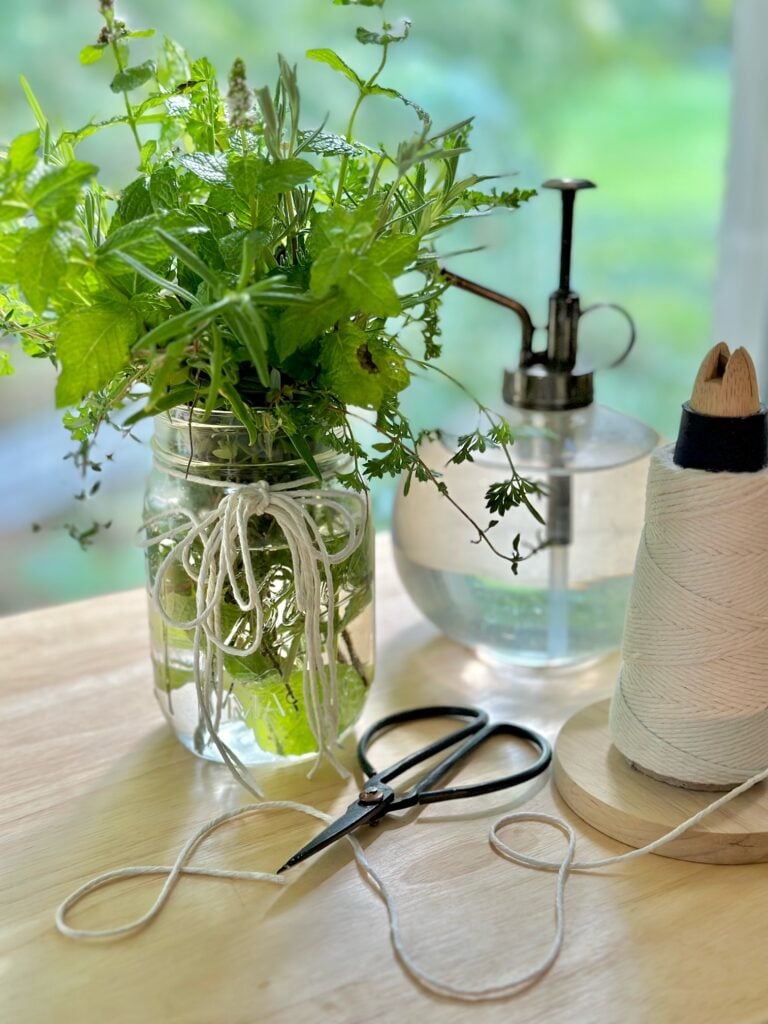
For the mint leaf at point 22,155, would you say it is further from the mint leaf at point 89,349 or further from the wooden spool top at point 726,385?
the wooden spool top at point 726,385

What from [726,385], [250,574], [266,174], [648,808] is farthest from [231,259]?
[648,808]

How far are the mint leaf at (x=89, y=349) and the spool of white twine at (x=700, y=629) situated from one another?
298 mm

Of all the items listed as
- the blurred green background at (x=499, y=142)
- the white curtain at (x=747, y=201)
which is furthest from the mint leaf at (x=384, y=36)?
the white curtain at (x=747, y=201)

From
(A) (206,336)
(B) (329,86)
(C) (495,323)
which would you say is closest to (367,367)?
(A) (206,336)

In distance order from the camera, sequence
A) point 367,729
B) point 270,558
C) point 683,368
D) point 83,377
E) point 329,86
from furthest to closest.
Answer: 1. point 683,368
2. point 329,86
3. point 367,729
4. point 270,558
5. point 83,377

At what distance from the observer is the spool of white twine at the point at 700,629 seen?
626 millimetres

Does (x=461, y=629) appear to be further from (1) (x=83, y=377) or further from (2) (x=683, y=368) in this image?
(2) (x=683, y=368)

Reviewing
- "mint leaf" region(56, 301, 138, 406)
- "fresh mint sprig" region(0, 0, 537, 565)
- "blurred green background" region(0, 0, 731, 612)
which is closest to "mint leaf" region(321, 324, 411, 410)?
"fresh mint sprig" region(0, 0, 537, 565)

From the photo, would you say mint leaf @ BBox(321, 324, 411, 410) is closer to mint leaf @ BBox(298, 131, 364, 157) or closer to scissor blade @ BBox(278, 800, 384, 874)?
mint leaf @ BBox(298, 131, 364, 157)

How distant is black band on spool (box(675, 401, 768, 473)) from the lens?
2.05 ft

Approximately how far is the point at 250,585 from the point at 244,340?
16 cm

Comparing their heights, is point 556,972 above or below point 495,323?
below

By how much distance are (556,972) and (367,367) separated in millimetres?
308

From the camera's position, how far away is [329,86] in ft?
4.65
